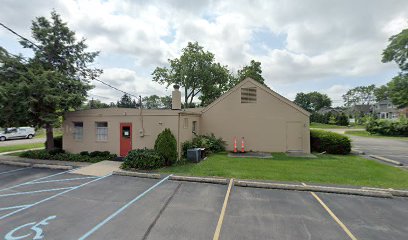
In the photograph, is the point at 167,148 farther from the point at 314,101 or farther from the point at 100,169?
the point at 314,101

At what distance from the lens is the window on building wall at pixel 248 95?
15.6m

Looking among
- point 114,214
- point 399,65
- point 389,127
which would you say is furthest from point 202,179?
point 389,127

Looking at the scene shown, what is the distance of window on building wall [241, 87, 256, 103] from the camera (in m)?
15.6

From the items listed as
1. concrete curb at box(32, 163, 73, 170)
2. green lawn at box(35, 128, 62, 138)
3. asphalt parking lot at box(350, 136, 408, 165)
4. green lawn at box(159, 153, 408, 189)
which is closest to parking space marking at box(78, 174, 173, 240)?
green lawn at box(159, 153, 408, 189)

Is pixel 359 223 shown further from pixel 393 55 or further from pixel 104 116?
pixel 393 55

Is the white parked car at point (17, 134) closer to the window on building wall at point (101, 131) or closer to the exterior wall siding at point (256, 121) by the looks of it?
the window on building wall at point (101, 131)

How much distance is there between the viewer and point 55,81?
12852mm

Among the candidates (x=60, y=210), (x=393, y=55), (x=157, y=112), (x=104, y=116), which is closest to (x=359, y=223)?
(x=60, y=210)

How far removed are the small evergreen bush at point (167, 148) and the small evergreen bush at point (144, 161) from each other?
0.28m

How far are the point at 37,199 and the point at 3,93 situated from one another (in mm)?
7726

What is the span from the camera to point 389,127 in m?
33.1

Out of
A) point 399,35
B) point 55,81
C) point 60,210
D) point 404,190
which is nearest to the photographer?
point 60,210

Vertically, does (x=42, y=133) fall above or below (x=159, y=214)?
above

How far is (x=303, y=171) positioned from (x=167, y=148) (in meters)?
6.75
